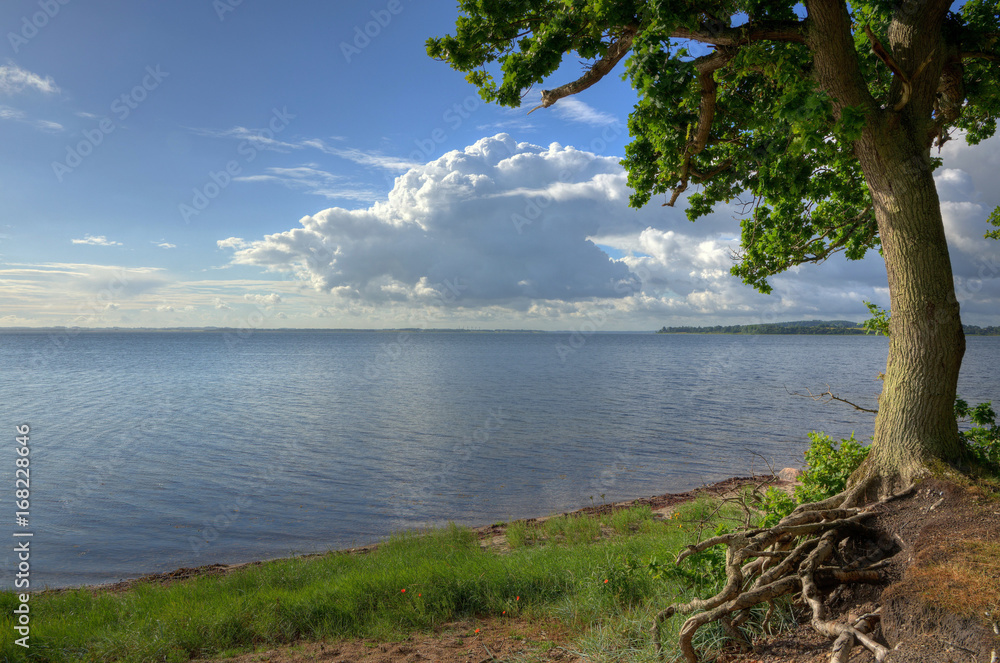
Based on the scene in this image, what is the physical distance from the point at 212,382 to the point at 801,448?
53027 mm

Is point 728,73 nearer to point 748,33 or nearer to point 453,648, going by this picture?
point 748,33

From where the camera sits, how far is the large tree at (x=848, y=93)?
5680 millimetres

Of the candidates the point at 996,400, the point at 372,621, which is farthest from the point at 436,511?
the point at 996,400

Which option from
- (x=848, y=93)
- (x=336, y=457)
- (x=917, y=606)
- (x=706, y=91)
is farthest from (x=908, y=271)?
(x=336, y=457)

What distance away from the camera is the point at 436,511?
16.8 metres

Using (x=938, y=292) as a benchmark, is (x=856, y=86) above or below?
above

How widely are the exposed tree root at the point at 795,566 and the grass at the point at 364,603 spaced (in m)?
0.63

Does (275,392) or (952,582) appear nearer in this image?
(952,582)

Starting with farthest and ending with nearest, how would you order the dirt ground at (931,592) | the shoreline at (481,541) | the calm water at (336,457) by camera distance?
the calm water at (336,457) → the shoreline at (481,541) → the dirt ground at (931,592)

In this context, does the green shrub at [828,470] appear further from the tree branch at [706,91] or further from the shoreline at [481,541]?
the tree branch at [706,91]

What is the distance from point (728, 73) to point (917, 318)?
3937 millimetres

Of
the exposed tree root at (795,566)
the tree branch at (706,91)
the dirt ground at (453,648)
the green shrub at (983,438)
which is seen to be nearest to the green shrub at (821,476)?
the exposed tree root at (795,566)

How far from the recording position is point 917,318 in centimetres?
590

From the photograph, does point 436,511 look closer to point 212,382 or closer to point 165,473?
→ point 165,473
